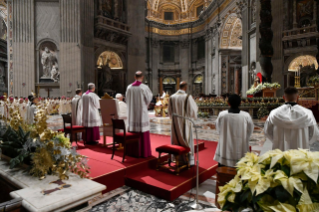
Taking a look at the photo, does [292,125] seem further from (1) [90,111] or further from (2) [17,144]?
(1) [90,111]

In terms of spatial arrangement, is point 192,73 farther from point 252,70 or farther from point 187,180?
point 187,180

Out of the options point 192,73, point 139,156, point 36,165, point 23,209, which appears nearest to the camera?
point 23,209

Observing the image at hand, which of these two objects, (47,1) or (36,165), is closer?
(36,165)

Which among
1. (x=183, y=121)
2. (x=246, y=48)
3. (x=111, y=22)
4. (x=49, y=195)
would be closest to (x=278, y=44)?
(x=246, y=48)

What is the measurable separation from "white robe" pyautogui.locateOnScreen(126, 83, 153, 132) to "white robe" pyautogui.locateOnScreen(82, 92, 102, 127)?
1.70m

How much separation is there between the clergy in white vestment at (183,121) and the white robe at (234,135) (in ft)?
3.12

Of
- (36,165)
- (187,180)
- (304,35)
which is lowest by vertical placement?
(187,180)

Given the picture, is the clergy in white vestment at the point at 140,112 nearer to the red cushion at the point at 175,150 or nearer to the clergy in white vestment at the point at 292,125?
the red cushion at the point at 175,150

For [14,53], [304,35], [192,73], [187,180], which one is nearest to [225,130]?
[187,180]

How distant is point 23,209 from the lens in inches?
74.8

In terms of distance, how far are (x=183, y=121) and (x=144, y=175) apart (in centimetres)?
129

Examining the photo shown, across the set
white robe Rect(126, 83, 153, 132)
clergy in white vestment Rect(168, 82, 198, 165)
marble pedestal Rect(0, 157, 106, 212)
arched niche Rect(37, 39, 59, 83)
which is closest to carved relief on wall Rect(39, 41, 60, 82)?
arched niche Rect(37, 39, 59, 83)

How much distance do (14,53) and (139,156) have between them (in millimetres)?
16346

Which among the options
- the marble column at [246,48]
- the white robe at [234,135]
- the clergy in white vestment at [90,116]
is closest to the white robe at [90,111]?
the clergy in white vestment at [90,116]
